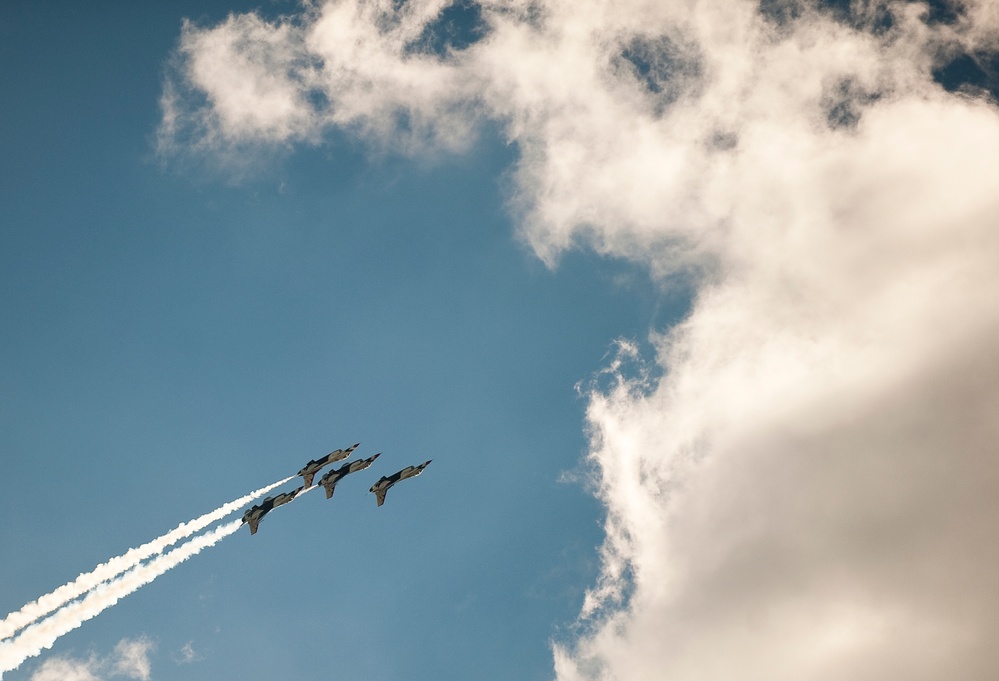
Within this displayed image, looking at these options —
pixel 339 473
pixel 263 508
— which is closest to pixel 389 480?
pixel 339 473

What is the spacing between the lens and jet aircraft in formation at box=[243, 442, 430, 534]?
534 feet

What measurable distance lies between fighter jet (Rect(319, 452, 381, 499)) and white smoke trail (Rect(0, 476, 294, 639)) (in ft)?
45.2

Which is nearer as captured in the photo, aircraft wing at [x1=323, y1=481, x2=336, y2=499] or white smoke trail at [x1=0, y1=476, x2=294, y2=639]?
white smoke trail at [x1=0, y1=476, x2=294, y2=639]

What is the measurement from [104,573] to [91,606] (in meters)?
5.38

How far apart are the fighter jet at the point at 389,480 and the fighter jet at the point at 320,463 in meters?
9.97

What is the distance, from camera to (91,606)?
136 m

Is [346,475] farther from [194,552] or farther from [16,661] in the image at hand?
[16,661]

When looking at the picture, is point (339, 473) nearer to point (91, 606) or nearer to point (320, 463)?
point (320, 463)

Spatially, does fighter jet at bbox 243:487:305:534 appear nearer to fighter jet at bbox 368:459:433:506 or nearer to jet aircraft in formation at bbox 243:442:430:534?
jet aircraft in formation at bbox 243:442:430:534

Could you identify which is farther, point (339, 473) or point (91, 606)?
point (339, 473)

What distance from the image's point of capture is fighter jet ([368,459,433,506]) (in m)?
172

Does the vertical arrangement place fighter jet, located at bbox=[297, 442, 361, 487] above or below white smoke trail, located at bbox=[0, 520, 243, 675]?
above

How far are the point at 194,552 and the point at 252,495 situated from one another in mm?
14878

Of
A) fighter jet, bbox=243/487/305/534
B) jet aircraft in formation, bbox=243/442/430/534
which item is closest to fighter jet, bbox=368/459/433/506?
jet aircraft in formation, bbox=243/442/430/534
